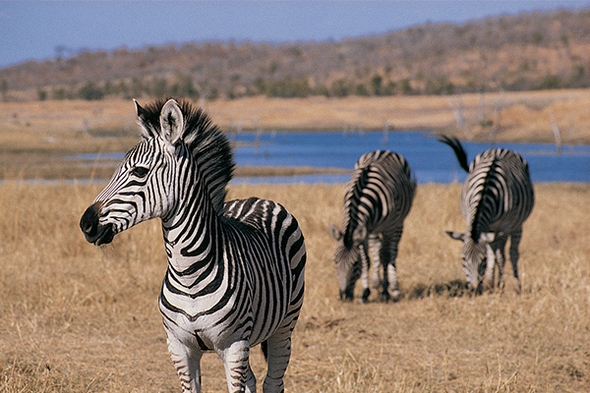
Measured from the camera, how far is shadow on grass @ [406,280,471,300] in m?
8.48

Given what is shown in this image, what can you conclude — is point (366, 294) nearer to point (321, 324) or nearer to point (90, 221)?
point (321, 324)

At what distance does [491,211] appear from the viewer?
866 centimetres

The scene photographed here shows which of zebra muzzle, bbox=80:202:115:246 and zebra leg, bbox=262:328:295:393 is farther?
zebra leg, bbox=262:328:295:393

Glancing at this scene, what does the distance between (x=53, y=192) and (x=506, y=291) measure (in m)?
8.40

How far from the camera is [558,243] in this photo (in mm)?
12430

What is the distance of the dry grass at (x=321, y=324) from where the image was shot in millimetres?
5715

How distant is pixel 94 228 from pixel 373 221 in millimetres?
5487

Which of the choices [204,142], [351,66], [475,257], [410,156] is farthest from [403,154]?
[351,66]

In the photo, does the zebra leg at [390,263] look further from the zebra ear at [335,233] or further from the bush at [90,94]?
the bush at [90,94]

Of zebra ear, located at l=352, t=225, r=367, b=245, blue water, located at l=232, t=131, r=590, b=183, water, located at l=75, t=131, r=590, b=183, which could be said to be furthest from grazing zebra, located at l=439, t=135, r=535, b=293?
blue water, located at l=232, t=131, r=590, b=183

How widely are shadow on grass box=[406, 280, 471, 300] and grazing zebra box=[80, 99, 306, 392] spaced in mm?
4628

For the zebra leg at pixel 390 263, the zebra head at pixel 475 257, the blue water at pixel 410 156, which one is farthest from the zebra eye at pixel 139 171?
the blue water at pixel 410 156

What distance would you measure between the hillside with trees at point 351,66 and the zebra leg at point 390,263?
57.7m

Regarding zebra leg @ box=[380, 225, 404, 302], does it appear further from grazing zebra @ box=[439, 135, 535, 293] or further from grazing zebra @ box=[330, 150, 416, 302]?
grazing zebra @ box=[439, 135, 535, 293]
